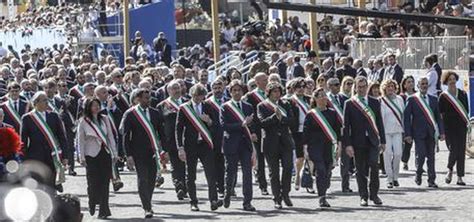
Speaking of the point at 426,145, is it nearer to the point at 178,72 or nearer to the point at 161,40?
the point at 178,72

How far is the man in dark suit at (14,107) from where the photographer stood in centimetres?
2180

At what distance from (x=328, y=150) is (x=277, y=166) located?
2.25 ft

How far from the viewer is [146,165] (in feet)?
59.7

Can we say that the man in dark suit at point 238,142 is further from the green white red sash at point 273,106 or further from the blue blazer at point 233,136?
the green white red sash at point 273,106

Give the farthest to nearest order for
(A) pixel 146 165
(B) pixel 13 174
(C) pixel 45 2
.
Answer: (C) pixel 45 2 → (A) pixel 146 165 → (B) pixel 13 174

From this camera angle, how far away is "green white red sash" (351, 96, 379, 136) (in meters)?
19.1

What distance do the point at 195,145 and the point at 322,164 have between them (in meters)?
1.63

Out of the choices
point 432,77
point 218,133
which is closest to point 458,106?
point 218,133

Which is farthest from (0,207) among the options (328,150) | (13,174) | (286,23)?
(286,23)

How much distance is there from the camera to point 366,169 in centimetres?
1902

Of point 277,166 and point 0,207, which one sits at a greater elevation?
point 0,207

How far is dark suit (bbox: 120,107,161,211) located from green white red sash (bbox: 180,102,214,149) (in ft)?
1.96

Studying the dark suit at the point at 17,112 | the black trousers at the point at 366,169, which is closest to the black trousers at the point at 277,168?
the black trousers at the point at 366,169

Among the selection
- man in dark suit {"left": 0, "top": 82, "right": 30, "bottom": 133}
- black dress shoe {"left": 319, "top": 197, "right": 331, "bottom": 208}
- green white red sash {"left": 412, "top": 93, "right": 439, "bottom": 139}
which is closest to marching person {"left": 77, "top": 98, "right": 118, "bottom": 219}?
black dress shoe {"left": 319, "top": 197, "right": 331, "bottom": 208}
